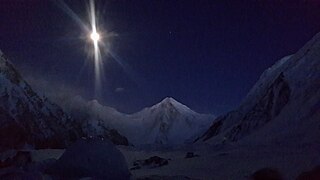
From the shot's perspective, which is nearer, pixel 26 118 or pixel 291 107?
pixel 291 107

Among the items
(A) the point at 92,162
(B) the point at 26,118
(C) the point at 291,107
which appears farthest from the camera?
(B) the point at 26,118

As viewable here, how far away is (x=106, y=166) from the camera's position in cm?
1922

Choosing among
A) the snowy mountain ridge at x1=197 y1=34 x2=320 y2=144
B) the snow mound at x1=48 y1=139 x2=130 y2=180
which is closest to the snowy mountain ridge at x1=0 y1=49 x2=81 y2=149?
the snowy mountain ridge at x1=197 y1=34 x2=320 y2=144

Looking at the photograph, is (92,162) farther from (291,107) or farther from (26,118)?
(26,118)

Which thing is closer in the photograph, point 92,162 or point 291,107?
point 92,162

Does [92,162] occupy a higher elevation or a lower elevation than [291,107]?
lower

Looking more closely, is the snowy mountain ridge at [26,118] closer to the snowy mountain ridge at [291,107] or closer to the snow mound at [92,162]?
the snowy mountain ridge at [291,107]

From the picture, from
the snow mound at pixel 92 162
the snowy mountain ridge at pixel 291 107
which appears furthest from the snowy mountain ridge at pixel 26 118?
the snow mound at pixel 92 162

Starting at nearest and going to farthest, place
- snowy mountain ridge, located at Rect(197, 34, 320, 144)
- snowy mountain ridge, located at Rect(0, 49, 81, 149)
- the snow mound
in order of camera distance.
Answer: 1. the snow mound
2. snowy mountain ridge, located at Rect(197, 34, 320, 144)
3. snowy mountain ridge, located at Rect(0, 49, 81, 149)

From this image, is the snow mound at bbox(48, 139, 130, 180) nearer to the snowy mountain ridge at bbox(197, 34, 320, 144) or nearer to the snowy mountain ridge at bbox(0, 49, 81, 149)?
the snowy mountain ridge at bbox(197, 34, 320, 144)

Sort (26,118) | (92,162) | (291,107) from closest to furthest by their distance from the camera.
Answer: (92,162) < (291,107) < (26,118)

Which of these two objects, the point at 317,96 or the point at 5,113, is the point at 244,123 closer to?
the point at 317,96

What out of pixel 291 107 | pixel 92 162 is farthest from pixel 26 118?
pixel 92 162

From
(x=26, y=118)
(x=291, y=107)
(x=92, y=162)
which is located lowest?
(x=92, y=162)
